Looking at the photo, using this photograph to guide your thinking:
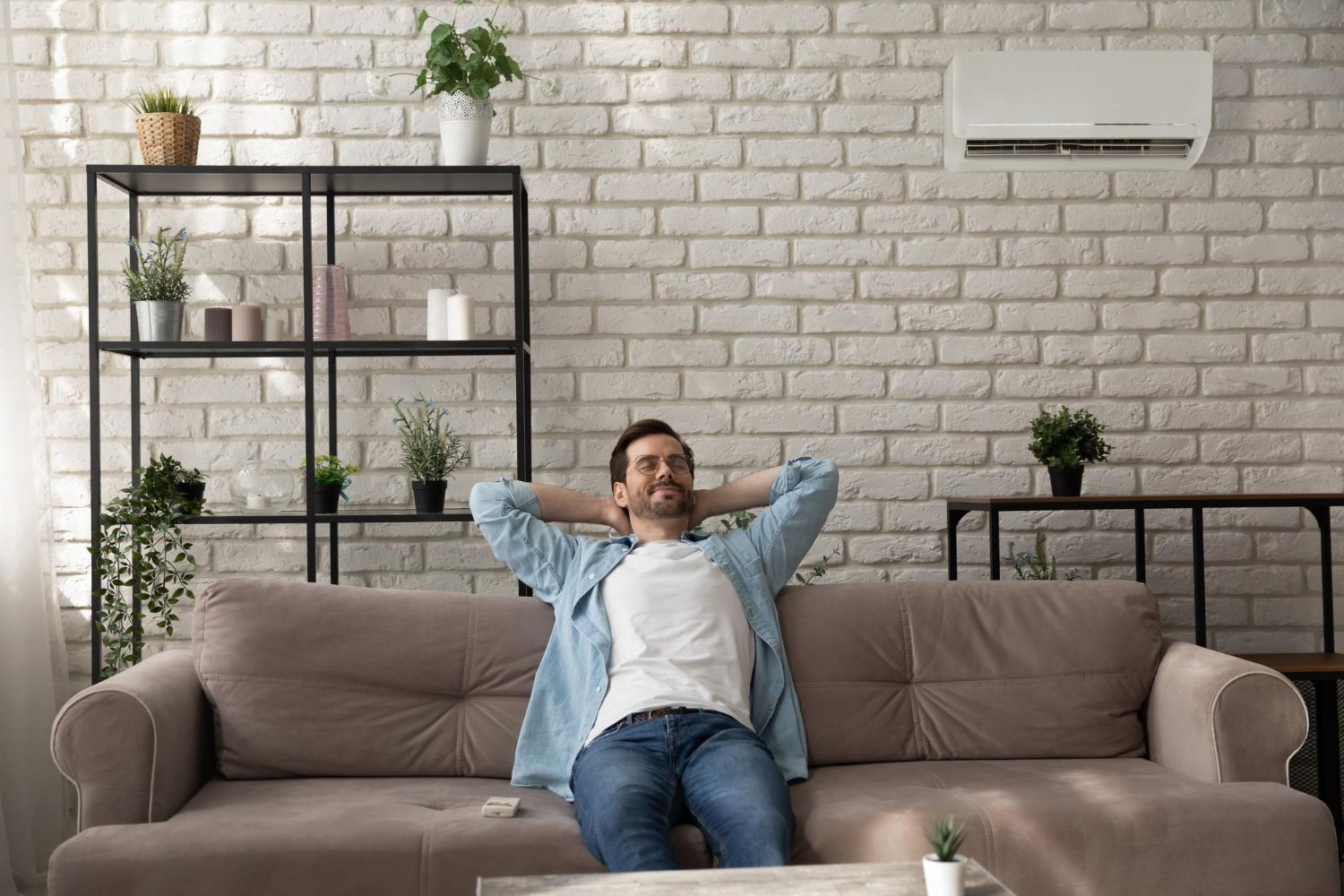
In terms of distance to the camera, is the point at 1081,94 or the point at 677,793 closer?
the point at 677,793

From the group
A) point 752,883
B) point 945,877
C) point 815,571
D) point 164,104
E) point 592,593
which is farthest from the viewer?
point 815,571

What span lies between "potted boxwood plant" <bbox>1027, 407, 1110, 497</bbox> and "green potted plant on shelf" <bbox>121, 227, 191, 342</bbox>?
6.99 ft

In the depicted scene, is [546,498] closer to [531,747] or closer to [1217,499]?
[531,747]

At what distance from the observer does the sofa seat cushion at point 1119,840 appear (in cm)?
199

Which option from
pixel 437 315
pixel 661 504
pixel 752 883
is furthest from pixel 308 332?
pixel 752 883

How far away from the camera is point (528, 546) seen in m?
2.54

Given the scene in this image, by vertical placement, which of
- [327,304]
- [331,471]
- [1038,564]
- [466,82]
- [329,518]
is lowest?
[1038,564]

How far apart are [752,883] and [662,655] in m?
0.89

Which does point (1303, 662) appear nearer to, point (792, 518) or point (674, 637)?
point (792, 518)

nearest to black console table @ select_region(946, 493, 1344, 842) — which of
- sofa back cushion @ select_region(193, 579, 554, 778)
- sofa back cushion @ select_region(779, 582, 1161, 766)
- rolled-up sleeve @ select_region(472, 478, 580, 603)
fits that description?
sofa back cushion @ select_region(779, 582, 1161, 766)

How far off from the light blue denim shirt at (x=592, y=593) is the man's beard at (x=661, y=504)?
0.07 m

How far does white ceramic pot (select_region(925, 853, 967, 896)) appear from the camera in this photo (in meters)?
1.35

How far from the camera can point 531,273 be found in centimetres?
317

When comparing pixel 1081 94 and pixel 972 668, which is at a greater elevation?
pixel 1081 94
